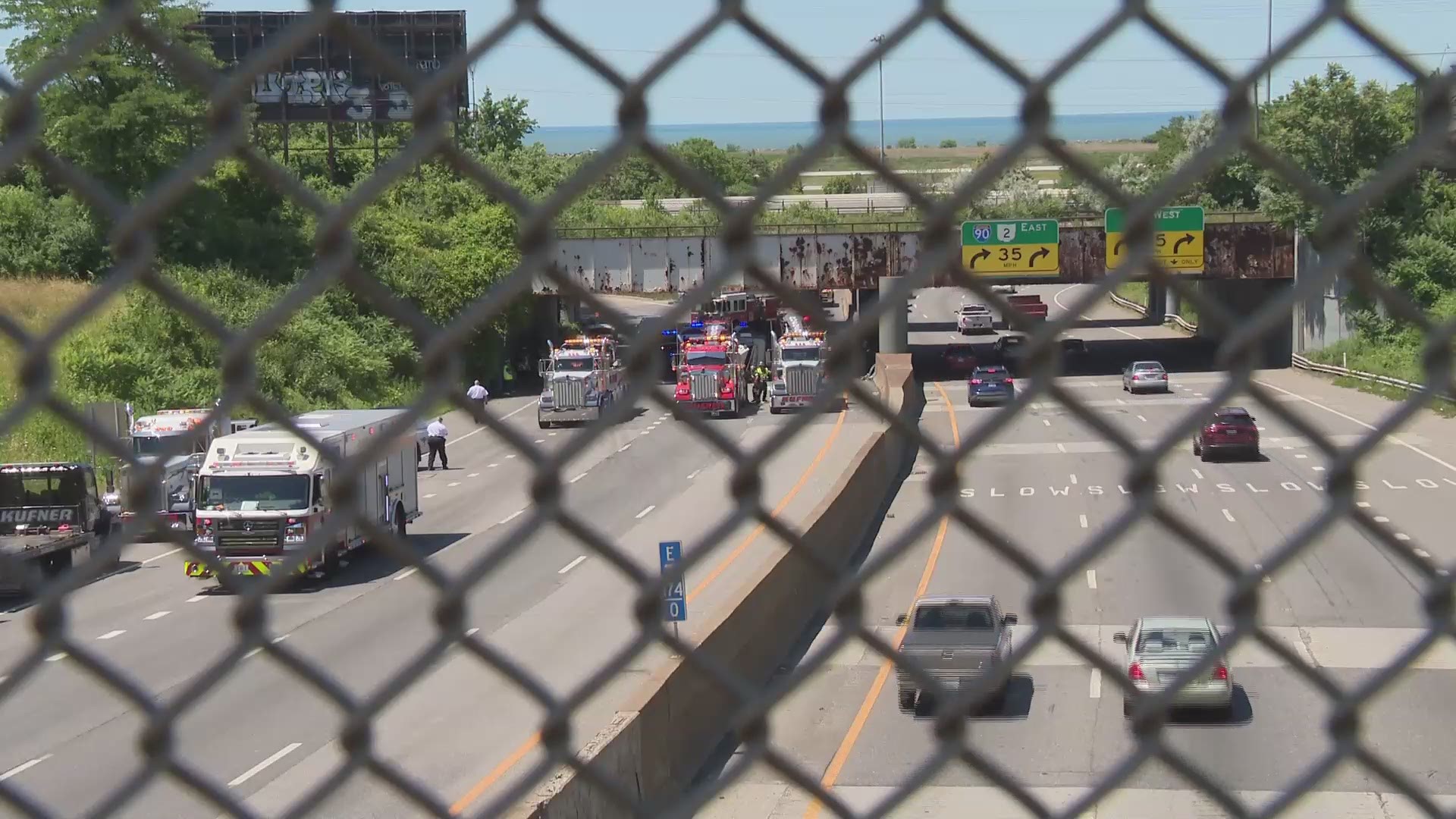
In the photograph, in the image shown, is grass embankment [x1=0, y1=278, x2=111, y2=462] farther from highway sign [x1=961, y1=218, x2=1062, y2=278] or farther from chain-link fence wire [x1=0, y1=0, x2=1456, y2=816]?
chain-link fence wire [x1=0, y1=0, x2=1456, y2=816]

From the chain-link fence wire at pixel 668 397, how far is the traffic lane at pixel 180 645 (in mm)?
9332

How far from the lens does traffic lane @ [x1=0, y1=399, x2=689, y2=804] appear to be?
1454cm

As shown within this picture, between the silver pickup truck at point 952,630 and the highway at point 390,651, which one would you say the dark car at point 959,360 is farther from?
the silver pickup truck at point 952,630

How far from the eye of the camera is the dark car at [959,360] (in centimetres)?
4547

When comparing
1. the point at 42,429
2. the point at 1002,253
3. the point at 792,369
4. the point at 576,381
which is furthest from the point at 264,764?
the point at 792,369

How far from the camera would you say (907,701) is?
1520 centimetres

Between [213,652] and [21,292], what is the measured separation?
15.1 metres

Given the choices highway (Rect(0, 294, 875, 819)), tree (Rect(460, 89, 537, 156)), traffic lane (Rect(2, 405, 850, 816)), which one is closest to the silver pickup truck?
highway (Rect(0, 294, 875, 819))

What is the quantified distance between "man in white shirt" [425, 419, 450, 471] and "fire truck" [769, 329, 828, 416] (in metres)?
6.74

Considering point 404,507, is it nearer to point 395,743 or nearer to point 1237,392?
point 395,743

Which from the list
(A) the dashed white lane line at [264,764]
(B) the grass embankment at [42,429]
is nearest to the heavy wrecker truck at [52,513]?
(B) the grass embankment at [42,429]

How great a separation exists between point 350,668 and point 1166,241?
525 inches

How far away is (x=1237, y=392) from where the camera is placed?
2348mm

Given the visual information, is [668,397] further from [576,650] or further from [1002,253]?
[576,650]
